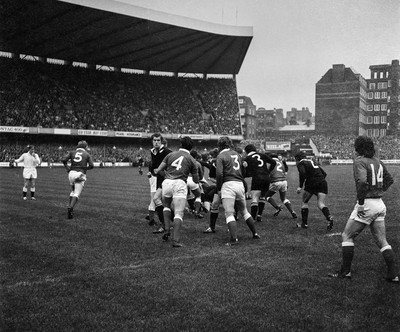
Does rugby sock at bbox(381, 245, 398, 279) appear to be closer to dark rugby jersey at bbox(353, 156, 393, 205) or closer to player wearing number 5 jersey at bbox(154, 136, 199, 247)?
dark rugby jersey at bbox(353, 156, 393, 205)

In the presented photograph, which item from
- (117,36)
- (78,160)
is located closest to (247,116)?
(117,36)

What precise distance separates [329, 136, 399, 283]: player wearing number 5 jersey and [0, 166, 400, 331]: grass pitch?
256mm

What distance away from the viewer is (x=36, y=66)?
150 feet

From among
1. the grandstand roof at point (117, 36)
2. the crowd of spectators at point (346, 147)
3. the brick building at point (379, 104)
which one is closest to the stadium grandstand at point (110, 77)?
the grandstand roof at point (117, 36)

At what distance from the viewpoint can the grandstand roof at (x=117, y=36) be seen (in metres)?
34.9

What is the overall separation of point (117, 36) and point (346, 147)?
38807mm

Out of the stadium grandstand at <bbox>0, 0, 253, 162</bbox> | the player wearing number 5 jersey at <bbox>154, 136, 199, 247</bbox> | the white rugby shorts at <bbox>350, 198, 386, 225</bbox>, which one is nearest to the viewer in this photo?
the white rugby shorts at <bbox>350, 198, 386, 225</bbox>

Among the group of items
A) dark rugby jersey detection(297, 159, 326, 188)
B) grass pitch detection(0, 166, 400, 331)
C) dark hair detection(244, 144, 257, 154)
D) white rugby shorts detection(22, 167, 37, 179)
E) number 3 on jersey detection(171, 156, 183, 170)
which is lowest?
grass pitch detection(0, 166, 400, 331)

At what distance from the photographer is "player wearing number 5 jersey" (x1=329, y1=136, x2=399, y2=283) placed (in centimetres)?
545

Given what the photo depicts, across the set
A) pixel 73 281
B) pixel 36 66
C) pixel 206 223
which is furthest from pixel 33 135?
pixel 73 281

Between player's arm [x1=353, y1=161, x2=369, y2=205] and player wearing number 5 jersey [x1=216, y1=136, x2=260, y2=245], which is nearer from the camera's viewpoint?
player's arm [x1=353, y1=161, x2=369, y2=205]

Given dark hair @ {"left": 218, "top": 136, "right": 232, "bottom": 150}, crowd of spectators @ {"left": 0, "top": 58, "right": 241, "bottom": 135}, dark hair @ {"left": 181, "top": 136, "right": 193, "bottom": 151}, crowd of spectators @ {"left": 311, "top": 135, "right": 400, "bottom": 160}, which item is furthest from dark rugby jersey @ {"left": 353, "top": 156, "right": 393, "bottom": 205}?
crowd of spectators @ {"left": 311, "top": 135, "right": 400, "bottom": 160}

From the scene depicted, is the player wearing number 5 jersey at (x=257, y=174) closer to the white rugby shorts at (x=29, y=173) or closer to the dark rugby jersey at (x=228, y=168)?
the dark rugby jersey at (x=228, y=168)

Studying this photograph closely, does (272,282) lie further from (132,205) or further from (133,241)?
(132,205)
